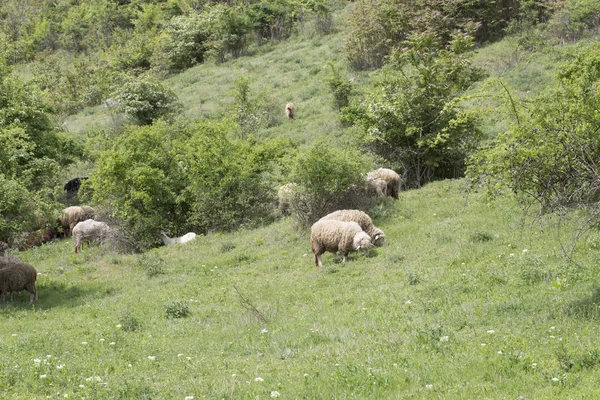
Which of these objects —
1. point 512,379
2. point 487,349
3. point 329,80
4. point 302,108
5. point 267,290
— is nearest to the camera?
point 512,379

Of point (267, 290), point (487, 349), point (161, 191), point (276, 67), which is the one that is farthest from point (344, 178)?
point (276, 67)

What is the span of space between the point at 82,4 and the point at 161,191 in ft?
242

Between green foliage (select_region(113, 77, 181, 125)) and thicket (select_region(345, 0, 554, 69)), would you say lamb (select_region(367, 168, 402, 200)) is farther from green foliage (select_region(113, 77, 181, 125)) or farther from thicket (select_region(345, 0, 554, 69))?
green foliage (select_region(113, 77, 181, 125))

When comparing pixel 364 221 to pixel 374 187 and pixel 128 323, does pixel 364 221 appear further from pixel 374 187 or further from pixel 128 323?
pixel 128 323

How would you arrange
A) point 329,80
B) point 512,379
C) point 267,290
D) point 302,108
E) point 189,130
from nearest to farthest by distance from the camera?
point 512,379
point 267,290
point 189,130
point 329,80
point 302,108

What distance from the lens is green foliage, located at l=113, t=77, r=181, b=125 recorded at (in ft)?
121

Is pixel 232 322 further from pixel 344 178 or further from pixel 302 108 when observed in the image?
pixel 302 108

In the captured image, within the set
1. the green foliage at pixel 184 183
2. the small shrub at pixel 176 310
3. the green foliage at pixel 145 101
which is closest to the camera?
the small shrub at pixel 176 310

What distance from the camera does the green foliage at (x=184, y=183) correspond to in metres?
23.9

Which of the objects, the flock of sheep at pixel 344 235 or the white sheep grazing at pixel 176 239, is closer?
the flock of sheep at pixel 344 235

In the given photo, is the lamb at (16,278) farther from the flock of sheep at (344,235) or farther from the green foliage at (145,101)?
the green foliage at (145,101)

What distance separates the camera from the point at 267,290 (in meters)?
14.8

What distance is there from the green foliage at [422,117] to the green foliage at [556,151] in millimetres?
12176

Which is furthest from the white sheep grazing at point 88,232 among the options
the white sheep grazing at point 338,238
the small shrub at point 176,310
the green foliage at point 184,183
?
A: the small shrub at point 176,310
